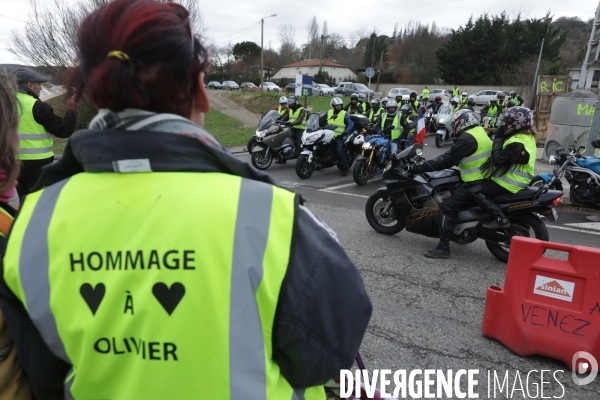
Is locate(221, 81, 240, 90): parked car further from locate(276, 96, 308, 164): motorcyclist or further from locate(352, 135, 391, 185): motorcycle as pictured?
locate(352, 135, 391, 185): motorcycle

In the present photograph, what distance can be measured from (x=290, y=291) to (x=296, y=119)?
441 inches

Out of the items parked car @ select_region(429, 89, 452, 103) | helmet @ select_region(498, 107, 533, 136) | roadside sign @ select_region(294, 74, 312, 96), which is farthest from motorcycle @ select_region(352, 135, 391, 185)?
parked car @ select_region(429, 89, 452, 103)

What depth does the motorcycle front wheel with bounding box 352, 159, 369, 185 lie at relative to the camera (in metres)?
9.70

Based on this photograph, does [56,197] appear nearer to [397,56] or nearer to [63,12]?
[63,12]

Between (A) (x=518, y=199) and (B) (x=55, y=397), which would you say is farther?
(A) (x=518, y=199)

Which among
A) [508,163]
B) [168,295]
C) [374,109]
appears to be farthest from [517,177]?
[374,109]

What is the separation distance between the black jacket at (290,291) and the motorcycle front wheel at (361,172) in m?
8.64

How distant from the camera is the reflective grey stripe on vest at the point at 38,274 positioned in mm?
1028

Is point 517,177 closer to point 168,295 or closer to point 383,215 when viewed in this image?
point 383,215

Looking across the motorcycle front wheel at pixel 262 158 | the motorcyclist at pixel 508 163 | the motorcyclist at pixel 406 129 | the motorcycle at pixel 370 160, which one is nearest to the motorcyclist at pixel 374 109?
the motorcyclist at pixel 406 129

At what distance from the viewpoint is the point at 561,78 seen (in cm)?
1730

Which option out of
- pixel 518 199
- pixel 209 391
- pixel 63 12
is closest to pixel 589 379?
pixel 518 199

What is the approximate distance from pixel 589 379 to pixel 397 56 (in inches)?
2675

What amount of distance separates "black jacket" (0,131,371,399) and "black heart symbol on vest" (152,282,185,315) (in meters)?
0.22
